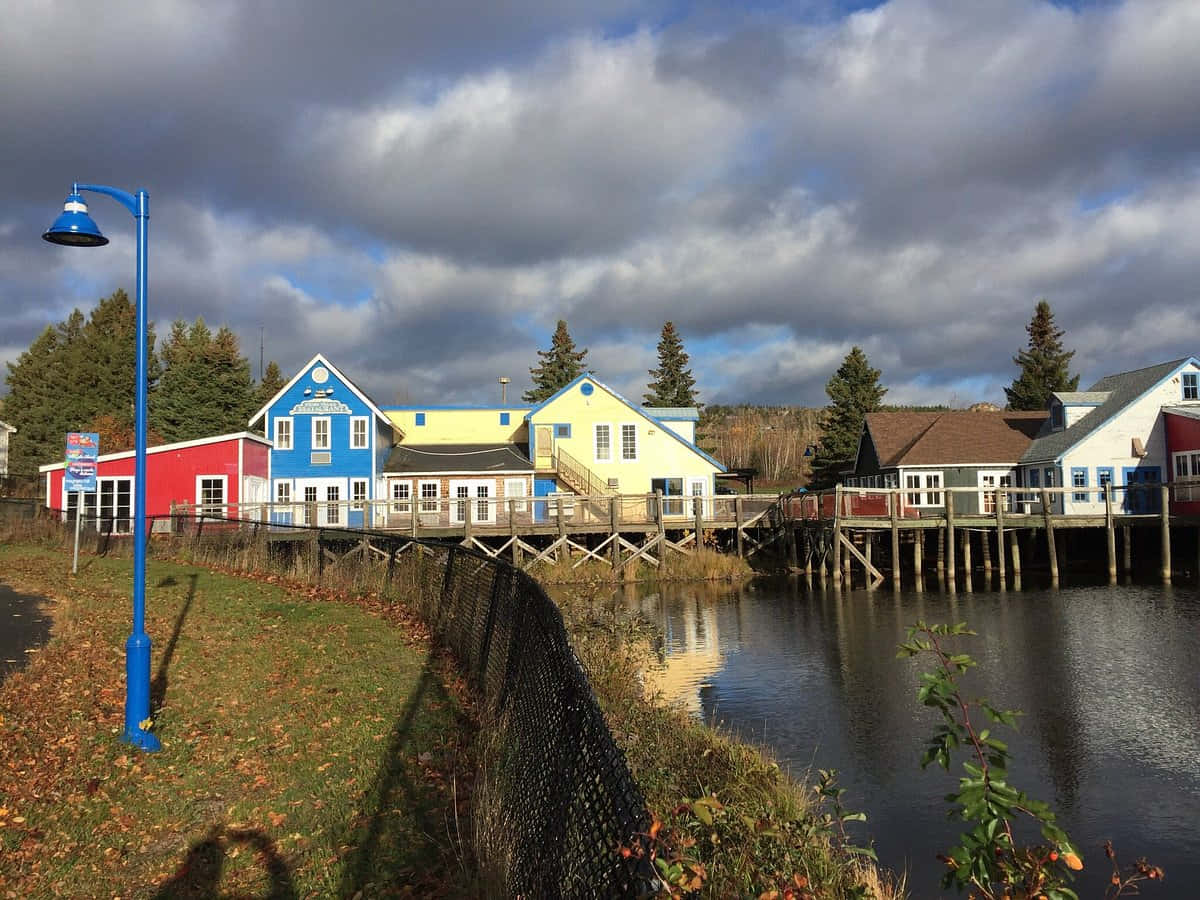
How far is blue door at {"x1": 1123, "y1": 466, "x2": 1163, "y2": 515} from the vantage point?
40031 millimetres

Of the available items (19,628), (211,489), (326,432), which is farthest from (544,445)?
(19,628)

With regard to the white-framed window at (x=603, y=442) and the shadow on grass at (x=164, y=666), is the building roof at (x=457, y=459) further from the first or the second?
the shadow on grass at (x=164, y=666)

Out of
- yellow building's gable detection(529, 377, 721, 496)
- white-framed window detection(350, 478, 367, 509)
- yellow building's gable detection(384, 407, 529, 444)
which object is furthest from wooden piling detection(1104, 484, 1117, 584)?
white-framed window detection(350, 478, 367, 509)

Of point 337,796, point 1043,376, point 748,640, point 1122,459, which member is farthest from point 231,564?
point 1043,376

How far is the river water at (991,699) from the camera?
33.7ft

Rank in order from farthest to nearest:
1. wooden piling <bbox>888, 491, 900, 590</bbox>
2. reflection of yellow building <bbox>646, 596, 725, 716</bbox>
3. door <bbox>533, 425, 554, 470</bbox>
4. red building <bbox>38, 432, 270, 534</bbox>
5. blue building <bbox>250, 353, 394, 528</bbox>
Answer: door <bbox>533, 425, 554, 470</bbox>, blue building <bbox>250, 353, 394, 528</bbox>, red building <bbox>38, 432, 270, 534</bbox>, wooden piling <bbox>888, 491, 900, 590</bbox>, reflection of yellow building <bbox>646, 596, 725, 716</bbox>

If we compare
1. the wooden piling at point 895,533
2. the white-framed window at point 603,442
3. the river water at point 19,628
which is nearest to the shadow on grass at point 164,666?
the river water at point 19,628

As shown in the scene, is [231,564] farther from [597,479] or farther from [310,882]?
[597,479]

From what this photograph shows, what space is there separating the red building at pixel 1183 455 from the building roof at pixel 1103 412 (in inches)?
70.3

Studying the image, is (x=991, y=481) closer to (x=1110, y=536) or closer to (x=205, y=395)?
(x=1110, y=536)

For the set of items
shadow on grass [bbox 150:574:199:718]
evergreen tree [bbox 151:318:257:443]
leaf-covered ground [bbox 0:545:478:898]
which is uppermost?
evergreen tree [bbox 151:318:257:443]

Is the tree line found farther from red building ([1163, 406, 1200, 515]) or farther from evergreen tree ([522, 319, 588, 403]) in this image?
red building ([1163, 406, 1200, 515])

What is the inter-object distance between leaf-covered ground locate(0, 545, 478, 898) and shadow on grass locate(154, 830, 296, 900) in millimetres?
15

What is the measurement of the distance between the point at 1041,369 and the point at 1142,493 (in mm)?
30143
